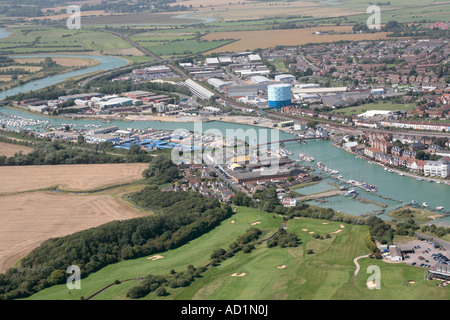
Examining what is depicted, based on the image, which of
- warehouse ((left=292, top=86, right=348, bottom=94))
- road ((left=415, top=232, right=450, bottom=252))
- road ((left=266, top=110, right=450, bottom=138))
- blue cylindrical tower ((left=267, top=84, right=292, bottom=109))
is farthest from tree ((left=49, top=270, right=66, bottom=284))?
warehouse ((left=292, top=86, right=348, bottom=94))

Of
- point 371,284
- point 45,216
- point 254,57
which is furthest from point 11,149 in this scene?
point 254,57

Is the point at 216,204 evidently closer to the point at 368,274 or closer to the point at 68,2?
the point at 368,274

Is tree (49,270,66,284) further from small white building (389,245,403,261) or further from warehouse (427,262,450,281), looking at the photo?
warehouse (427,262,450,281)

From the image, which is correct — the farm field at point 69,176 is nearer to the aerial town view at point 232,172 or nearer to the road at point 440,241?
the aerial town view at point 232,172

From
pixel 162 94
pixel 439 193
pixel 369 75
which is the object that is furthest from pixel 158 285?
pixel 369 75

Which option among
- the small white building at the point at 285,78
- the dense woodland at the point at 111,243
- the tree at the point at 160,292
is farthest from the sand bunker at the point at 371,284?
the small white building at the point at 285,78

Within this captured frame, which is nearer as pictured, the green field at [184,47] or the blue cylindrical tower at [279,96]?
the blue cylindrical tower at [279,96]

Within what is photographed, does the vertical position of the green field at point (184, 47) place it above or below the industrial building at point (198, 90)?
above

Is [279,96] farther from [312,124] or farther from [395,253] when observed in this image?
[395,253]
